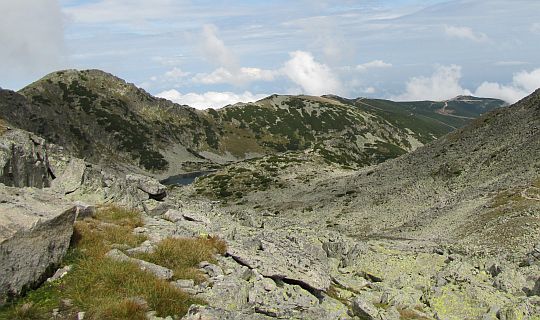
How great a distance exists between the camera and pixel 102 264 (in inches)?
518

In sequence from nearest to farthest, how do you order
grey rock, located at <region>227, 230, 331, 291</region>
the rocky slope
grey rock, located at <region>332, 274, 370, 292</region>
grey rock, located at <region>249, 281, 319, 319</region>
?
grey rock, located at <region>249, 281, 319, 319</region>
grey rock, located at <region>227, 230, 331, 291</region>
the rocky slope
grey rock, located at <region>332, 274, 370, 292</region>

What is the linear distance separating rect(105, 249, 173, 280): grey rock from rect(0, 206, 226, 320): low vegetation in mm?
282

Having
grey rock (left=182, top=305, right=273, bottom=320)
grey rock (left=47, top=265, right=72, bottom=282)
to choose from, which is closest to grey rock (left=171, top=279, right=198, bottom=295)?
grey rock (left=182, top=305, right=273, bottom=320)

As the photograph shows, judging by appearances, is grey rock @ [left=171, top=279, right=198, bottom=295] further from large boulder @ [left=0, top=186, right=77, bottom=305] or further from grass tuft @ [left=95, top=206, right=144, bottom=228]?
grass tuft @ [left=95, top=206, right=144, bottom=228]

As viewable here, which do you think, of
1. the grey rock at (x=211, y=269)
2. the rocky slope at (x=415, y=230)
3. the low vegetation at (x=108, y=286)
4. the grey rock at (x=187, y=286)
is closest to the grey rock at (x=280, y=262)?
the rocky slope at (x=415, y=230)

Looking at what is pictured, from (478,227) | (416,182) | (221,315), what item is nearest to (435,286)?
(221,315)

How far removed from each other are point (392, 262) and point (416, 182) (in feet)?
189

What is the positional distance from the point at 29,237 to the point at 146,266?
341cm

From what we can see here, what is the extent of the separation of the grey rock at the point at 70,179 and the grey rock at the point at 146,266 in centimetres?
1360

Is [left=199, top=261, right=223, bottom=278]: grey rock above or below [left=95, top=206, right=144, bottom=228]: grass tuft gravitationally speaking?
below

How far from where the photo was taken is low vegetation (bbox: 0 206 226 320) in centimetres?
1097

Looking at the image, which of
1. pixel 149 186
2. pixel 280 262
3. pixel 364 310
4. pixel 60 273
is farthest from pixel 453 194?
pixel 60 273

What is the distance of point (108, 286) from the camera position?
1207cm

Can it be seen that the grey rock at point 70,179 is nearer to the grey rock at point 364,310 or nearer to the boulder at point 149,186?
the boulder at point 149,186
